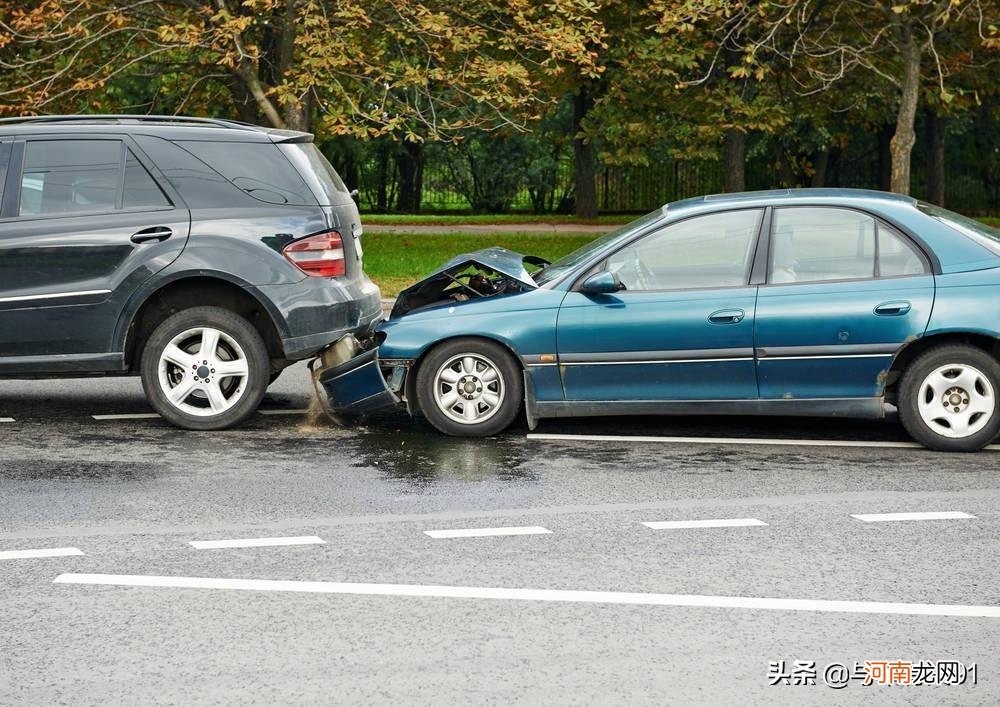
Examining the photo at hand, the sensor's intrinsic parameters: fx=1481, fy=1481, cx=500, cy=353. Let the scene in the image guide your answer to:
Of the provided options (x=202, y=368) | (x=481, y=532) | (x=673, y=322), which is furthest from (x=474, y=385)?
(x=481, y=532)

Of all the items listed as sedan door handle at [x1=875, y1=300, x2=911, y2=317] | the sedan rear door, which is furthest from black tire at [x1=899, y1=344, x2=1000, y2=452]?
sedan door handle at [x1=875, y1=300, x2=911, y2=317]

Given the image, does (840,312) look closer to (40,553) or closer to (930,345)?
(930,345)

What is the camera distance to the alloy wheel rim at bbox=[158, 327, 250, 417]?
361 inches

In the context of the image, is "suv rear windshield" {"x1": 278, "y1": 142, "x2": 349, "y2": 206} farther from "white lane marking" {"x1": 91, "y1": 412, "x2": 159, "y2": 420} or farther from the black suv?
"white lane marking" {"x1": 91, "y1": 412, "x2": 159, "y2": 420}

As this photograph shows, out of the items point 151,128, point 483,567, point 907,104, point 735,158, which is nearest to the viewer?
point 483,567

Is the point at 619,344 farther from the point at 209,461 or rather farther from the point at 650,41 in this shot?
the point at 650,41

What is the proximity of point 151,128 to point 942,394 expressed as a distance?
5083 millimetres

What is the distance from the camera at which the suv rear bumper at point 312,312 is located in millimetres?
9125

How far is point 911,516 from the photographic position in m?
6.92

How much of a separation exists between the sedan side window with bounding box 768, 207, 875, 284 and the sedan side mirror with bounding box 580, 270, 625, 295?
0.91 metres

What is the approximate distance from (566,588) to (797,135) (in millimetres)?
31785

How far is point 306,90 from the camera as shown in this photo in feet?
62.2

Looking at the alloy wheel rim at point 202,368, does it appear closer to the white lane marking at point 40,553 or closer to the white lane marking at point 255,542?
the white lane marking at point 255,542

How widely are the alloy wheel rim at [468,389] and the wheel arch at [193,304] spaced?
1.11 metres
